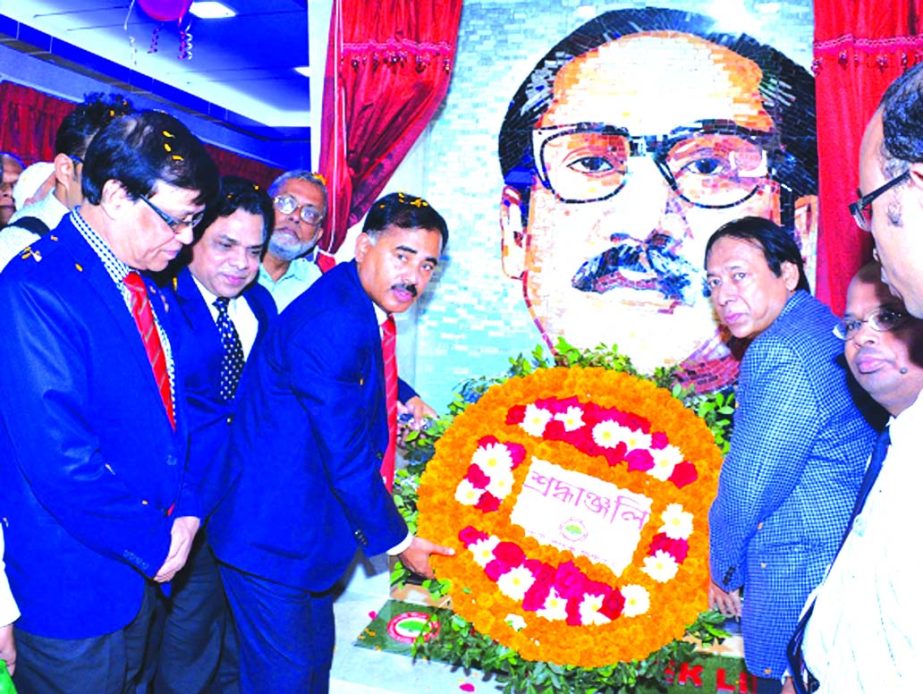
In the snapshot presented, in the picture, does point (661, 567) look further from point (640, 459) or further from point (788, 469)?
point (788, 469)

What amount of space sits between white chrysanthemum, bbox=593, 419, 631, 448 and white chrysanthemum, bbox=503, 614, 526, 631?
21.3 inches

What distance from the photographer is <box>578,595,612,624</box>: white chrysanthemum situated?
2.00m

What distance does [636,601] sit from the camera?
2.02 meters

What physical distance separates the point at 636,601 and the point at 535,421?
23.1 inches

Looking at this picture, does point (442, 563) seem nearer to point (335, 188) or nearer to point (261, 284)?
point (261, 284)

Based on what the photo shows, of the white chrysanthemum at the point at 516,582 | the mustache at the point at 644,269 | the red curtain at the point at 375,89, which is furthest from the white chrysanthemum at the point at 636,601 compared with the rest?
the red curtain at the point at 375,89

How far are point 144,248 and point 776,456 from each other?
1.48 m

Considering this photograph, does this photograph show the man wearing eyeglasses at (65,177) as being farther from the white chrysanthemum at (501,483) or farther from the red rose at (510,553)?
the red rose at (510,553)

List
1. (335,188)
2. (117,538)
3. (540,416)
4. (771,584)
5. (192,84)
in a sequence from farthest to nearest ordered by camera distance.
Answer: (192,84), (335,188), (540,416), (771,584), (117,538)

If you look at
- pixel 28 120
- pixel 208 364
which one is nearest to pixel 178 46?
pixel 28 120

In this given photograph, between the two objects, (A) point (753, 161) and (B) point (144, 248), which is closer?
(B) point (144, 248)

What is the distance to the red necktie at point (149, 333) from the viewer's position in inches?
70.1

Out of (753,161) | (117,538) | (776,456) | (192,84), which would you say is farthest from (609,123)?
(192,84)

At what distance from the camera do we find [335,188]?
372cm
